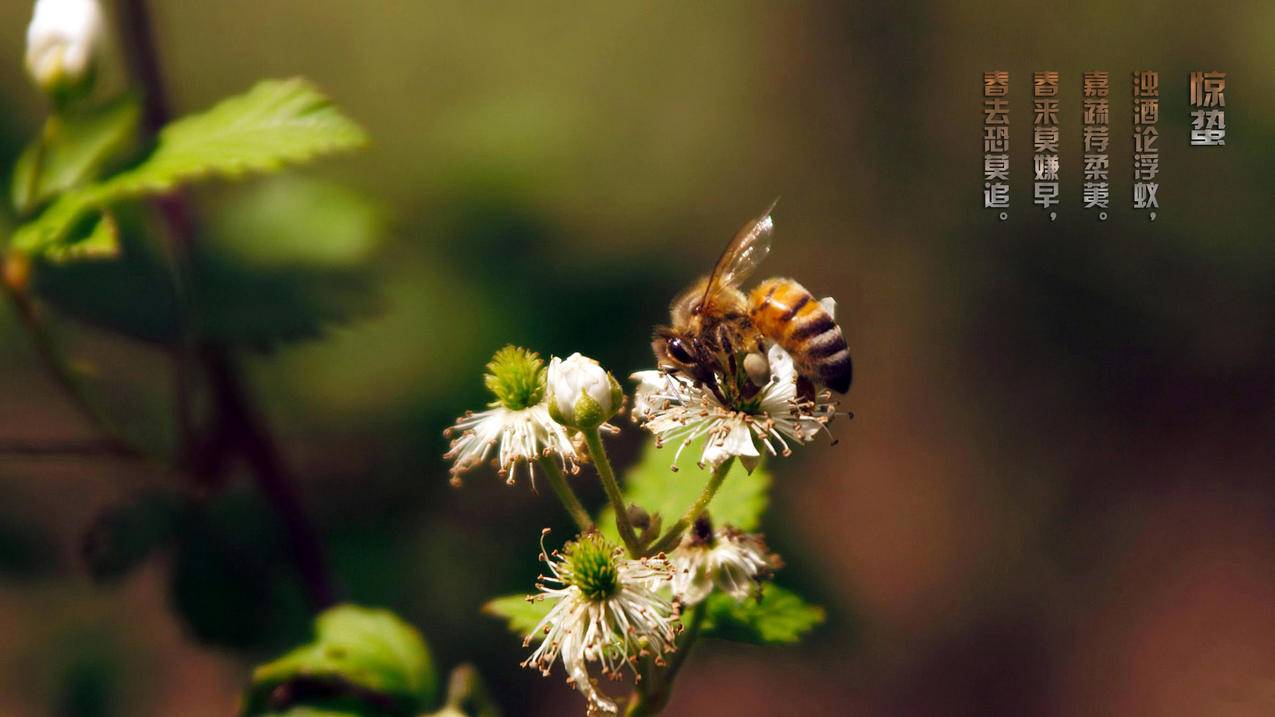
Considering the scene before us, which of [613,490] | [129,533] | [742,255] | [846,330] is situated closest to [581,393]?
[613,490]

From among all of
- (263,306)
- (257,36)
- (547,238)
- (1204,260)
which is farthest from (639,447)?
(1204,260)

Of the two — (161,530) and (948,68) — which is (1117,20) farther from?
(161,530)

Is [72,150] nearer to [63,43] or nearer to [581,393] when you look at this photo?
[63,43]

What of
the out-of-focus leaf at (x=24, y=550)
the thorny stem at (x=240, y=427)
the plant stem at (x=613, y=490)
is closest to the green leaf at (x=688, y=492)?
the plant stem at (x=613, y=490)

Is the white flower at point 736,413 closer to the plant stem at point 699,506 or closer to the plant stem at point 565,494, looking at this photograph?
the plant stem at point 699,506

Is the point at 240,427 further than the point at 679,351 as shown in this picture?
Yes

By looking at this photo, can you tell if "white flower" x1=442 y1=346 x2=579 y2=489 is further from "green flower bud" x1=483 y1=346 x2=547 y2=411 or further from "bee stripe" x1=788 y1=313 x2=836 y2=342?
"bee stripe" x1=788 y1=313 x2=836 y2=342
